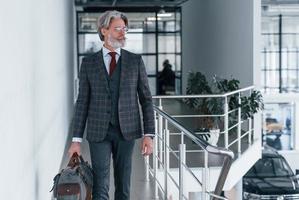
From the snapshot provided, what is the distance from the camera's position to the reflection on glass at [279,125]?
1294cm

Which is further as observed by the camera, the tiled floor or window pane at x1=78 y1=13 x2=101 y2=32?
window pane at x1=78 y1=13 x2=101 y2=32

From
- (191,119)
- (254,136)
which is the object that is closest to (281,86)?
(191,119)

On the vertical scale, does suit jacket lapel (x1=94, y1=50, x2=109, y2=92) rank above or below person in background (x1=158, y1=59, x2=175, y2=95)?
above

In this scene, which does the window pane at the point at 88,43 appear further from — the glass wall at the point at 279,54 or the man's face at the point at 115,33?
the man's face at the point at 115,33

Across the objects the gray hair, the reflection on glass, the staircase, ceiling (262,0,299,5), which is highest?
ceiling (262,0,299,5)

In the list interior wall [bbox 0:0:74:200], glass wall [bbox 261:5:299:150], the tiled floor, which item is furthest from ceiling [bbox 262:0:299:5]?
interior wall [bbox 0:0:74:200]

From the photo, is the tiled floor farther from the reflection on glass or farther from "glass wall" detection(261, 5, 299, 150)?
"glass wall" detection(261, 5, 299, 150)

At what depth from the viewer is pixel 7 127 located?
6.51ft

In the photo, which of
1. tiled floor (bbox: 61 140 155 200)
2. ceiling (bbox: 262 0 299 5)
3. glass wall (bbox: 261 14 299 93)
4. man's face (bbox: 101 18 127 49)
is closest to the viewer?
man's face (bbox: 101 18 127 49)

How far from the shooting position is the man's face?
2406 mm

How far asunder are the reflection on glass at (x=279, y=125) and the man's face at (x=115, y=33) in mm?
10433

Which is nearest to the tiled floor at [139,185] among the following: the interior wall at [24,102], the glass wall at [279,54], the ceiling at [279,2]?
the interior wall at [24,102]

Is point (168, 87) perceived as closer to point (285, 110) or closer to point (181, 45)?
point (181, 45)

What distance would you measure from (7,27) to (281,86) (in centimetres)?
1364
